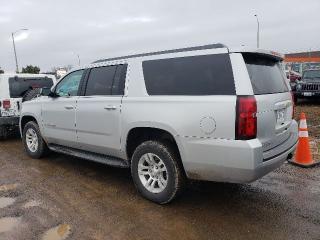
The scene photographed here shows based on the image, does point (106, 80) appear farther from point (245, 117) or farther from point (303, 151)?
point (303, 151)

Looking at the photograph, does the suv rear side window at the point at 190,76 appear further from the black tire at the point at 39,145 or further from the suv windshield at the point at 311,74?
the suv windshield at the point at 311,74

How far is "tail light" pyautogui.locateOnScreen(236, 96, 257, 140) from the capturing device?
394 centimetres

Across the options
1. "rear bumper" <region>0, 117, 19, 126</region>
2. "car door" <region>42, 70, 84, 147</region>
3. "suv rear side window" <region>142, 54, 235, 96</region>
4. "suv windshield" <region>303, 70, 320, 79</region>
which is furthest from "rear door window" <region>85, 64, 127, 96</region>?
"suv windshield" <region>303, 70, 320, 79</region>

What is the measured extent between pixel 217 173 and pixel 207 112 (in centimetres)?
69

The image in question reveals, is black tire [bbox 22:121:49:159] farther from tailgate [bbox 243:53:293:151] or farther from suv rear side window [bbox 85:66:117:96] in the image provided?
tailgate [bbox 243:53:293:151]

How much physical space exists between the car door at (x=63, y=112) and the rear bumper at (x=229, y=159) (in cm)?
248

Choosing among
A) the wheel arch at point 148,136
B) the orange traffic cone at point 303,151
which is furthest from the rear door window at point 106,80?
the orange traffic cone at point 303,151

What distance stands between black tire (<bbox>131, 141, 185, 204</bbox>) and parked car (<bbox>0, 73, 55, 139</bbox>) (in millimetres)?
5143

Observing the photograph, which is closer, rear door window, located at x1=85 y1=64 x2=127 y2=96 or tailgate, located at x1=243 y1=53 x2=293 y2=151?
tailgate, located at x1=243 y1=53 x2=293 y2=151

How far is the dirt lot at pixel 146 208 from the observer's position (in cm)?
405

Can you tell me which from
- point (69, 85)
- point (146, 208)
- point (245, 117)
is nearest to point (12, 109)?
point (69, 85)

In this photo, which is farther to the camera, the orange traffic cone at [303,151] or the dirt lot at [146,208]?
the orange traffic cone at [303,151]

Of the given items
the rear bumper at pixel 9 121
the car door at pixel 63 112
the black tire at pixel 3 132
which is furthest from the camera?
the black tire at pixel 3 132

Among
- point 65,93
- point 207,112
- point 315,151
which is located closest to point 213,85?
point 207,112
